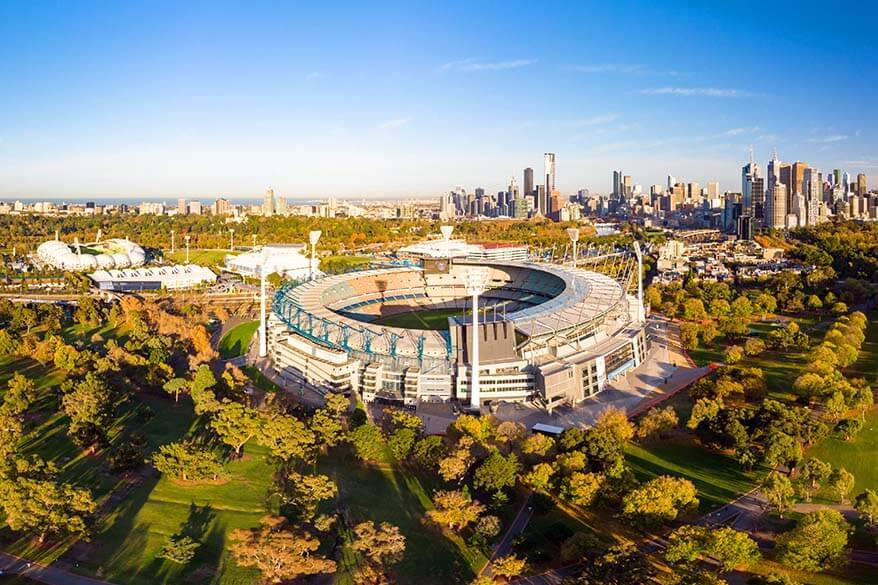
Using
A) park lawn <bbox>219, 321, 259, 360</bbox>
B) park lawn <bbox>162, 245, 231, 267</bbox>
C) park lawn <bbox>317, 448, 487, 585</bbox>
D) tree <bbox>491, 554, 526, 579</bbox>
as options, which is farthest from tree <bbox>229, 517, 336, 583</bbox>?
park lawn <bbox>162, 245, 231, 267</bbox>

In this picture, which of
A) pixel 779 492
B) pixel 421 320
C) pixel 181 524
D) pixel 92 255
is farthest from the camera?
pixel 92 255

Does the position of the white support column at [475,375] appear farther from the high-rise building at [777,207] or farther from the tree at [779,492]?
the high-rise building at [777,207]

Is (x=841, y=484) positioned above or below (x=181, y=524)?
above

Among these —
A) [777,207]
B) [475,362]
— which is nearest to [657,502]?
[475,362]

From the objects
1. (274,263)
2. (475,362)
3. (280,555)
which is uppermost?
(274,263)

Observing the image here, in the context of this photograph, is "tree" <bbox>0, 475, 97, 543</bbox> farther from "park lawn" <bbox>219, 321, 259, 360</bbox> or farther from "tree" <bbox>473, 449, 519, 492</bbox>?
"park lawn" <bbox>219, 321, 259, 360</bbox>

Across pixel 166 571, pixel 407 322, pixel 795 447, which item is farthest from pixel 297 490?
pixel 407 322

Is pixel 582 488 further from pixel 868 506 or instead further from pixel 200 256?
pixel 200 256

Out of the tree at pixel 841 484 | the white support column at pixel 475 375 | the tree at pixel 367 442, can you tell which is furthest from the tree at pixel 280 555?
the tree at pixel 841 484

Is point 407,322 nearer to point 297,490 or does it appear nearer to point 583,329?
point 583,329
